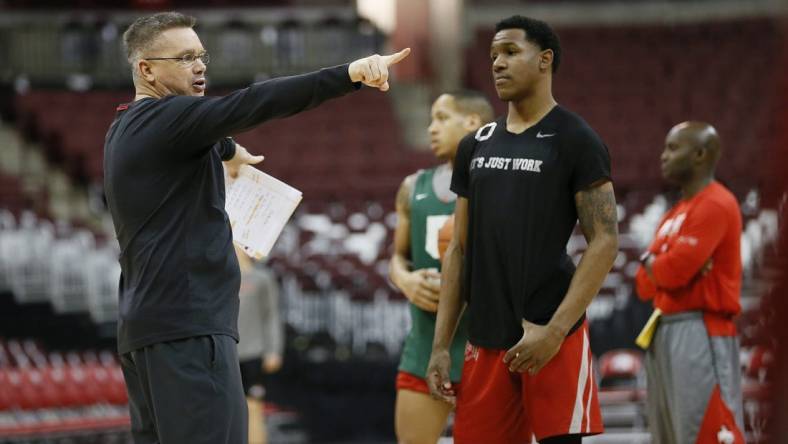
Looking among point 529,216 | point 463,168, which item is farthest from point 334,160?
point 529,216

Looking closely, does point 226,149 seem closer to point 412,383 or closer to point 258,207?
point 258,207

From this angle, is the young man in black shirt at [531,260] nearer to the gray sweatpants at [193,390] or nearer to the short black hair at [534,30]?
the short black hair at [534,30]

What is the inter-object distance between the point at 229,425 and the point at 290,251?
382 inches

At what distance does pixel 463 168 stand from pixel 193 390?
3.77ft

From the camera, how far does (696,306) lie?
15.2ft

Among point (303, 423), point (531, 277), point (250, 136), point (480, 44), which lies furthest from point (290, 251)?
point (531, 277)

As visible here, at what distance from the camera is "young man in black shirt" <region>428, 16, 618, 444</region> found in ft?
10.5

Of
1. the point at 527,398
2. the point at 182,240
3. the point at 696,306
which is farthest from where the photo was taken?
the point at 696,306

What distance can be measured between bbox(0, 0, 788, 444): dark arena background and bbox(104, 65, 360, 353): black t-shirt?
2.56m

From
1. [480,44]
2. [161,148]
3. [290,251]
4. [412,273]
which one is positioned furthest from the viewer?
[480,44]

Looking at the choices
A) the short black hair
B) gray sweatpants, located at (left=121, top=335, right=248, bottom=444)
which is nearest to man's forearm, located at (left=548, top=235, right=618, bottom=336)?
the short black hair

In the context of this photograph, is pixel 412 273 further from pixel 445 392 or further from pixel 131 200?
pixel 131 200

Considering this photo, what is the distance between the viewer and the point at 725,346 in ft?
15.1

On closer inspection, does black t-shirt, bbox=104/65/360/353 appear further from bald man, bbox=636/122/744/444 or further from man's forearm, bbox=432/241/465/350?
bald man, bbox=636/122/744/444
